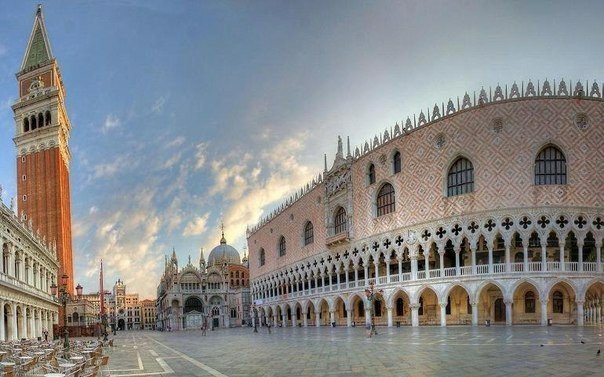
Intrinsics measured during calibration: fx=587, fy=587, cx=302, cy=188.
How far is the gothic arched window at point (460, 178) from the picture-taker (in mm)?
40562

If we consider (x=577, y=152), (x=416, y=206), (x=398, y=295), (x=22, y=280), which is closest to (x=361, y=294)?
(x=398, y=295)

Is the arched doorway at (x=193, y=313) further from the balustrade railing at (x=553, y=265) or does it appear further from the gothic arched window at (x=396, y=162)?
the balustrade railing at (x=553, y=265)

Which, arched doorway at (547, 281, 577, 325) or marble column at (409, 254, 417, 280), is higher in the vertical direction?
marble column at (409, 254, 417, 280)

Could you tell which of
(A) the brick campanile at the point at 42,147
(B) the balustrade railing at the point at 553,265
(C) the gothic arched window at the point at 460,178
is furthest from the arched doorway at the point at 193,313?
(B) the balustrade railing at the point at 553,265

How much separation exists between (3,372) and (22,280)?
26.9 meters

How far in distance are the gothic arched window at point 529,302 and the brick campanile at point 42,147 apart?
159ft

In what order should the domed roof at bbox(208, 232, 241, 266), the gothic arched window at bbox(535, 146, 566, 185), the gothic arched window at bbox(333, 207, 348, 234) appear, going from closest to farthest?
the gothic arched window at bbox(535, 146, 566, 185)
the gothic arched window at bbox(333, 207, 348, 234)
the domed roof at bbox(208, 232, 241, 266)

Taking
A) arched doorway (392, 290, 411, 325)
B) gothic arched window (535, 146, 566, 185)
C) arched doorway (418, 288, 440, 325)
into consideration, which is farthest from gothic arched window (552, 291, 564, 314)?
arched doorway (392, 290, 411, 325)

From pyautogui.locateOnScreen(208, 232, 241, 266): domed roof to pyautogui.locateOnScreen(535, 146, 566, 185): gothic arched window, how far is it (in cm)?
7916

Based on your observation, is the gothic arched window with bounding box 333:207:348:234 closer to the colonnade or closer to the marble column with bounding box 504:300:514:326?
the marble column with bounding box 504:300:514:326

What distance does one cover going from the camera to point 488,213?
3878 centimetres

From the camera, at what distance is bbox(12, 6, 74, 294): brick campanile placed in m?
67.5

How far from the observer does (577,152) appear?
37.6 m

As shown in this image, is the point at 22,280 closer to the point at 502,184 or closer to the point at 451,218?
the point at 451,218
